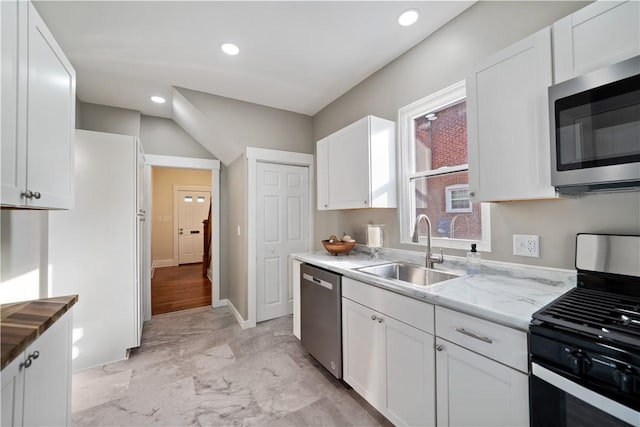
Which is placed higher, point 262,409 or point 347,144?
Answer: point 347,144

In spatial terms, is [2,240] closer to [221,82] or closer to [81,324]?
[81,324]

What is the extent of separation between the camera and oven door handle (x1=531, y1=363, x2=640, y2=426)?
71 centimetres

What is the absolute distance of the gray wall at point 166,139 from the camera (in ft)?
11.8

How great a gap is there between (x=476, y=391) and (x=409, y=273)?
1.00m

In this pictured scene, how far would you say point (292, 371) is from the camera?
2.25m

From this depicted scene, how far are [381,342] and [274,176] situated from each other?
2460 mm

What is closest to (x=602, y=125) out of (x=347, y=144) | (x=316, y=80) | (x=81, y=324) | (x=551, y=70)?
(x=551, y=70)

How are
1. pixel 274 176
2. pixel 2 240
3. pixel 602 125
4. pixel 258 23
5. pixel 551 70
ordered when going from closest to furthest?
pixel 602 125 < pixel 551 70 < pixel 2 240 < pixel 258 23 < pixel 274 176

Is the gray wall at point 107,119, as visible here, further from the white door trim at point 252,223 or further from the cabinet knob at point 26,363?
the cabinet knob at point 26,363

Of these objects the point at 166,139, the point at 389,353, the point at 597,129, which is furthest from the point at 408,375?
the point at 166,139

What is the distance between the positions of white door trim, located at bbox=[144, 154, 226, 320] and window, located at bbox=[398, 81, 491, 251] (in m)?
2.89

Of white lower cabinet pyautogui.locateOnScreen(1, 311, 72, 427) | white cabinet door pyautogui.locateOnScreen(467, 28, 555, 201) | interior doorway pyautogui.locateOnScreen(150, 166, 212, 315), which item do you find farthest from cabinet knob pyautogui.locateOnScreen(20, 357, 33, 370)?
interior doorway pyautogui.locateOnScreen(150, 166, 212, 315)

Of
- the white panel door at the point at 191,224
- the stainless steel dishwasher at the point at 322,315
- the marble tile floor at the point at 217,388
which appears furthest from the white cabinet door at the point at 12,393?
the white panel door at the point at 191,224

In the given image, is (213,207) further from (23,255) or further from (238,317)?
(23,255)
